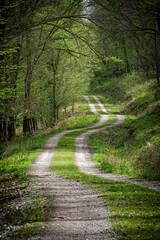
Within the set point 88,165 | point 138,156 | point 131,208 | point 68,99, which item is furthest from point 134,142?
point 68,99

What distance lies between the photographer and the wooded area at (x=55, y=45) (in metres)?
7.93

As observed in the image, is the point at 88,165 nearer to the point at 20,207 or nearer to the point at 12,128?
the point at 20,207

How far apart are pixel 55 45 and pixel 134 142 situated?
943 cm

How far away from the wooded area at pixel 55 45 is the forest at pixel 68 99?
0.05 m

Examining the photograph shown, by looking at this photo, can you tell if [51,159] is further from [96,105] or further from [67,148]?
[96,105]

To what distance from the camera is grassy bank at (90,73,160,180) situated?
11.6 metres

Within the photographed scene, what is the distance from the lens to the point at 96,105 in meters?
47.6

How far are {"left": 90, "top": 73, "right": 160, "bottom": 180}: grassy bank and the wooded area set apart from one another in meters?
4.89

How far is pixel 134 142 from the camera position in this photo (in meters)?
17.5

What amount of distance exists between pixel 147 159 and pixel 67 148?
820 cm

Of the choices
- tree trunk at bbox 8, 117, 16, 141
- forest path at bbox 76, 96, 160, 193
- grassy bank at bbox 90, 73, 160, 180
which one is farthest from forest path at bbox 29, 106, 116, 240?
tree trunk at bbox 8, 117, 16, 141

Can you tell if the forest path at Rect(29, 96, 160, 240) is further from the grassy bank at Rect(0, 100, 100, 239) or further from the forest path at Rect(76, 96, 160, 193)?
the forest path at Rect(76, 96, 160, 193)

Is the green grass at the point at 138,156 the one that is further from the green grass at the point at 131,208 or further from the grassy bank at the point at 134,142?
the green grass at the point at 131,208

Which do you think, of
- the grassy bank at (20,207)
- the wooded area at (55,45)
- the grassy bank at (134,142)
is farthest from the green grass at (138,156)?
the wooded area at (55,45)
